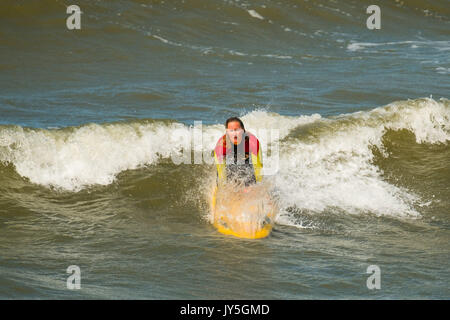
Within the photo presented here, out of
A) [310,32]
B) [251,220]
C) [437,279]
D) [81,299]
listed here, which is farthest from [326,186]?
[310,32]

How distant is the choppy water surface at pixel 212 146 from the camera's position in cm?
744

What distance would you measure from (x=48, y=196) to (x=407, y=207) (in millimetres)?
5321

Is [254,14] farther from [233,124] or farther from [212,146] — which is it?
[233,124]

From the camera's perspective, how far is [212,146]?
39.9 ft

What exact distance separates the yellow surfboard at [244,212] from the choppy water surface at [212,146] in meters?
0.23

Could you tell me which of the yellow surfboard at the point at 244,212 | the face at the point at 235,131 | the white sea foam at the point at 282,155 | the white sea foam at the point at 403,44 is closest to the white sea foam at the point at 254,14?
the white sea foam at the point at 403,44

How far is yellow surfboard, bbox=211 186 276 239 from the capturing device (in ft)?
28.0

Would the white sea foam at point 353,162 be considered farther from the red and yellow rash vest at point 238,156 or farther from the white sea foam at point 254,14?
the white sea foam at point 254,14

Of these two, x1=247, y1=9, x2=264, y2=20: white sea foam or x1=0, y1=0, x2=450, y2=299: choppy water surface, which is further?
x1=247, y1=9, x2=264, y2=20: white sea foam

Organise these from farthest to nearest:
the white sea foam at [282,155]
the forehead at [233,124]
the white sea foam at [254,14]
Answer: the white sea foam at [254,14] → the white sea foam at [282,155] → the forehead at [233,124]

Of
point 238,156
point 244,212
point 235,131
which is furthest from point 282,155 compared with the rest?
point 244,212

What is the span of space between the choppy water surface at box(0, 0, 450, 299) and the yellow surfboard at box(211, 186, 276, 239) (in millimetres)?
→ 227

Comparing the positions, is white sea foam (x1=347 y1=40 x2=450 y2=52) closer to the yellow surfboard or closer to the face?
the face

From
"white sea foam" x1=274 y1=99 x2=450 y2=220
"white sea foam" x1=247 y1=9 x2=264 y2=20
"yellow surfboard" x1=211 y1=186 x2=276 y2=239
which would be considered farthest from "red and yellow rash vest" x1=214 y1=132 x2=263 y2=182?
"white sea foam" x1=247 y1=9 x2=264 y2=20
